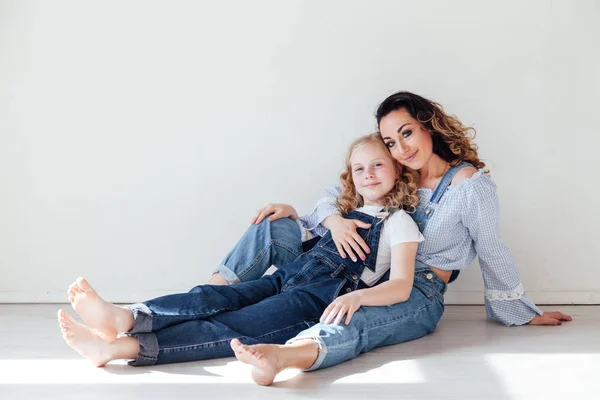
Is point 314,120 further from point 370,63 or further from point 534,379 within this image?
point 534,379

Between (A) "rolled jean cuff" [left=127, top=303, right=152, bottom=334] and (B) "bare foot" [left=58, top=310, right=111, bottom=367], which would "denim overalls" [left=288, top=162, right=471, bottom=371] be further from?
(B) "bare foot" [left=58, top=310, right=111, bottom=367]

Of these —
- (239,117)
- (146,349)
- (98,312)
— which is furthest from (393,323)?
(239,117)

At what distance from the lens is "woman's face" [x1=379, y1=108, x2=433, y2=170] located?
2141 millimetres

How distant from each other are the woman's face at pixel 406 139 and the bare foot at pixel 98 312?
100cm

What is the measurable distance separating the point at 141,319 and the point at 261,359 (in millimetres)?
361

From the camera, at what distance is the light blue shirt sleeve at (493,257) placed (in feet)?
6.85

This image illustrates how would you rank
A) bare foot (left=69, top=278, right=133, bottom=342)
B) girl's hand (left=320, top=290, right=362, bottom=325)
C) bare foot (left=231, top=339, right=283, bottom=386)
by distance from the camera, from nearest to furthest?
bare foot (left=231, top=339, right=283, bottom=386) → bare foot (left=69, top=278, right=133, bottom=342) → girl's hand (left=320, top=290, right=362, bottom=325)

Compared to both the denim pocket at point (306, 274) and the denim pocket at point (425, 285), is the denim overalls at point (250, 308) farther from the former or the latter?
the denim pocket at point (425, 285)

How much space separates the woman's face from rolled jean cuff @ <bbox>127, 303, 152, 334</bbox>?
936mm

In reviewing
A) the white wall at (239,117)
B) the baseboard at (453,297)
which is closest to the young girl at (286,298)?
the white wall at (239,117)

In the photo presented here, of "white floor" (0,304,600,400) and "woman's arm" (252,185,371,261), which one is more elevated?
"woman's arm" (252,185,371,261)

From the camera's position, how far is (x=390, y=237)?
1.99 meters

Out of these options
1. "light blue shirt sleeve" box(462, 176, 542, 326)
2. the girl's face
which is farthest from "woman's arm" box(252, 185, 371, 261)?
"light blue shirt sleeve" box(462, 176, 542, 326)

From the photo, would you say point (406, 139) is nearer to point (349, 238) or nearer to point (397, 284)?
point (349, 238)
